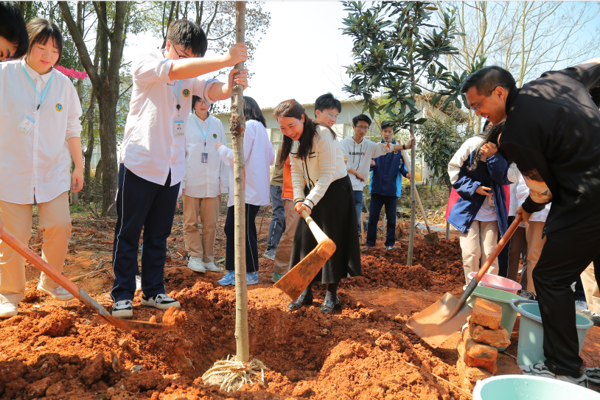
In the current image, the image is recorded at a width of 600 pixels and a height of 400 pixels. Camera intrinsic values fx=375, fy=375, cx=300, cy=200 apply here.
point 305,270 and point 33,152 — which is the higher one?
point 33,152

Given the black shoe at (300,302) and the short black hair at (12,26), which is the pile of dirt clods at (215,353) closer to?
the black shoe at (300,302)

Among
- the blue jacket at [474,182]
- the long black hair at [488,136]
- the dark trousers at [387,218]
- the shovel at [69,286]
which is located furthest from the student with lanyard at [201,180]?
the dark trousers at [387,218]

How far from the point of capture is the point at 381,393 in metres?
2.00

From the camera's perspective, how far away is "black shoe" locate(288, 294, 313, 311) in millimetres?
3126

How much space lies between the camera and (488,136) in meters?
3.18

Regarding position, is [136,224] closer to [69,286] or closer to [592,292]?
[69,286]

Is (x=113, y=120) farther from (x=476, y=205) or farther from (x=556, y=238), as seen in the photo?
(x=556, y=238)

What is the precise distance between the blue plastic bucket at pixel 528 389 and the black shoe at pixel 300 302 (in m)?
1.73

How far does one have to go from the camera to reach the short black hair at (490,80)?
2250 mm

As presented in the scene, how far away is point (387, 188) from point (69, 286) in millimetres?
5006

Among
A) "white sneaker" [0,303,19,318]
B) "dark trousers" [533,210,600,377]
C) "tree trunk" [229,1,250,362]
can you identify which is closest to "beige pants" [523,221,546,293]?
"dark trousers" [533,210,600,377]

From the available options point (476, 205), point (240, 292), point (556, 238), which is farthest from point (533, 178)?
point (240, 292)

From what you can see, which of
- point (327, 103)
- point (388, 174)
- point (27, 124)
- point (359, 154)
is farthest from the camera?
point (388, 174)

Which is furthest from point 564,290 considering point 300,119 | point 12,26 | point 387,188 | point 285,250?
point 387,188
